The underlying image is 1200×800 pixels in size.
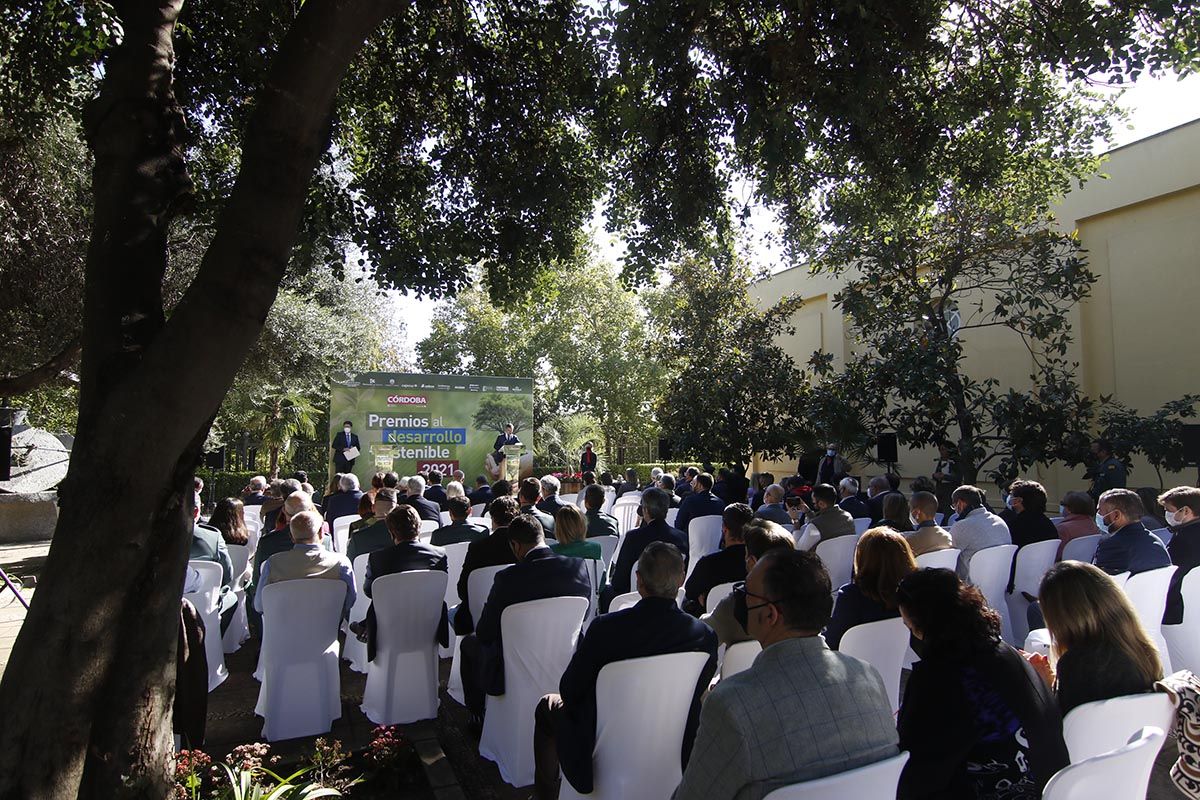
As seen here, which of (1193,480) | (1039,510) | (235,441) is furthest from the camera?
(235,441)

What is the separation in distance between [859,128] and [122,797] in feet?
18.4

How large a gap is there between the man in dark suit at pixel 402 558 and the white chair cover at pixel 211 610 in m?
1.07

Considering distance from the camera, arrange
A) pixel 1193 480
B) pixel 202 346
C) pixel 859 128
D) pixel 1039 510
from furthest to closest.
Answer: pixel 1193 480 < pixel 1039 510 < pixel 859 128 < pixel 202 346

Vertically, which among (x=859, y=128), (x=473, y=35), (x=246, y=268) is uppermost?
(x=473, y=35)

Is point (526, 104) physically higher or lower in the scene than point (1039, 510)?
higher

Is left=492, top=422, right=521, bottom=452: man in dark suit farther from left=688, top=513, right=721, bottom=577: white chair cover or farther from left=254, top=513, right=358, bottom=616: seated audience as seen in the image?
left=254, top=513, right=358, bottom=616: seated audience

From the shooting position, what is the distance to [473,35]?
648cm

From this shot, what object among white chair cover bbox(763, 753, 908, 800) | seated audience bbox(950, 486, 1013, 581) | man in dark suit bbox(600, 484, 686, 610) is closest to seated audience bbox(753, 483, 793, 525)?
man in dark suit bbox(600, 484, 686, 610)

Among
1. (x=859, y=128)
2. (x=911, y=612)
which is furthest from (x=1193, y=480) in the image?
(x=911, y=612)

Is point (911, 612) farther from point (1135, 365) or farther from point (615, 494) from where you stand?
point (1135, 365)

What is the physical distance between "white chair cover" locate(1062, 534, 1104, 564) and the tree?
2941 millimetres

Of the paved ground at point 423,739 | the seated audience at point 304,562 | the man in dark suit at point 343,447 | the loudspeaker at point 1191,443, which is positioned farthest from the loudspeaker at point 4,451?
the loudspeaker at point 1191,443

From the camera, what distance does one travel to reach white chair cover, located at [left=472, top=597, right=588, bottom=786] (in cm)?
393

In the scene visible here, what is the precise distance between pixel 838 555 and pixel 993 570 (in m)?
1.11
